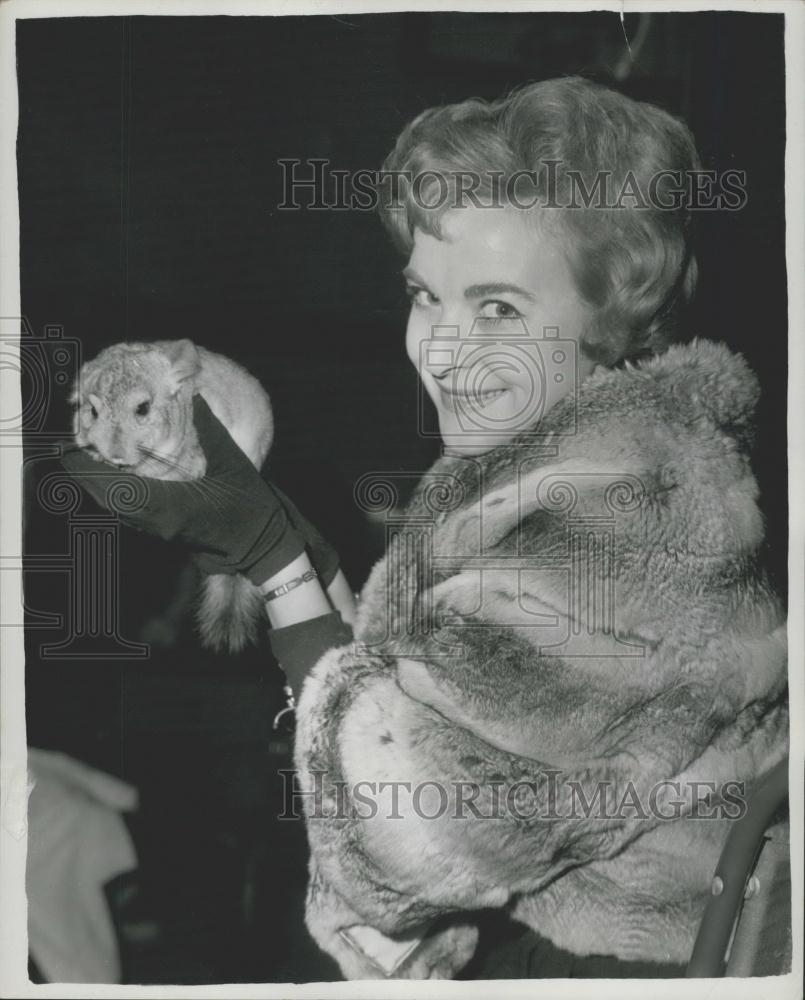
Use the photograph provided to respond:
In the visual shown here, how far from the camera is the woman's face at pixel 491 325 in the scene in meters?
1.57

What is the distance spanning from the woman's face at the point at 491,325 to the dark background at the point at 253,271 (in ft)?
0.16

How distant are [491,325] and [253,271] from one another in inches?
15.1

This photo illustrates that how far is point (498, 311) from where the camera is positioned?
1.58 m

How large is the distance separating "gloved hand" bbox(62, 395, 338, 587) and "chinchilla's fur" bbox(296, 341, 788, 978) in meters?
0.15

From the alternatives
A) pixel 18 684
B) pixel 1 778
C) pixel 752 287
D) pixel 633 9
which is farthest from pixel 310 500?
pixel 633 9

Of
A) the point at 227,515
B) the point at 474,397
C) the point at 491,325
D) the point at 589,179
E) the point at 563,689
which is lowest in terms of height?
the point at 563,689

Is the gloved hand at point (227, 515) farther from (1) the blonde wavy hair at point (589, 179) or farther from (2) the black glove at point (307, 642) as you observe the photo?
(1) the blonde wavy hair at point (589, 179)

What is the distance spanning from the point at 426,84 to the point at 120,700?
109 centimetres

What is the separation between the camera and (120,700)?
5.46ft

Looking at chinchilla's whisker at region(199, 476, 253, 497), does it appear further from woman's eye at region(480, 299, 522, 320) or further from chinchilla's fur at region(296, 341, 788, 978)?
woman's eye at region(480, 299, 522, 320)

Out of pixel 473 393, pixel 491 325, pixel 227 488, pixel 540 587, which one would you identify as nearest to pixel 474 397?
pixel 473 393

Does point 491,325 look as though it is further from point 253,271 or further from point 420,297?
point 253,271

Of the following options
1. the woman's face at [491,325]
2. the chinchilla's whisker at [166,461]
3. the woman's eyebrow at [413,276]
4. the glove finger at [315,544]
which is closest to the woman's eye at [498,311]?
the woman's face at [491,325]

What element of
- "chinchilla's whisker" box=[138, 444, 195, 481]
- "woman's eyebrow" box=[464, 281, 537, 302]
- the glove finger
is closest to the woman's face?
"woman's eyebrow" box=[464, 281, 537, 302]
